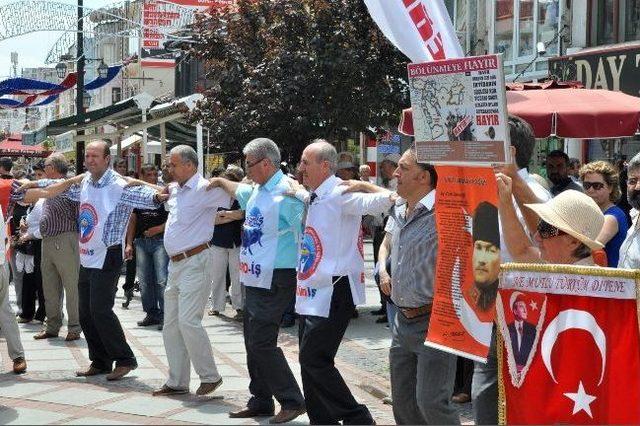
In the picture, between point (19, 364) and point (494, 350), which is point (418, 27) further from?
point (19, 364)

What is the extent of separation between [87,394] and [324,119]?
6129mm

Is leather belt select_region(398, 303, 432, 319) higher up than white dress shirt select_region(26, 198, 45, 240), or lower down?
higher up

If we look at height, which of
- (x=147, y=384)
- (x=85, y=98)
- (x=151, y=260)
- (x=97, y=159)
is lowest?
(x=147, y=384)

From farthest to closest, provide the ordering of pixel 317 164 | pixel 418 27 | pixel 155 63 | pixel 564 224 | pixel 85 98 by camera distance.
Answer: pixel 155 63, pixel 85 98, pixel 317 164, pixel 418 27, pixel 564 224

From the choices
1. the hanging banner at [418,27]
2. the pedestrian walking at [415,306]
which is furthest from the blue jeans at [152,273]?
the pedestrian walking at [415,306]

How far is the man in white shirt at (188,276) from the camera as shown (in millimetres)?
8328

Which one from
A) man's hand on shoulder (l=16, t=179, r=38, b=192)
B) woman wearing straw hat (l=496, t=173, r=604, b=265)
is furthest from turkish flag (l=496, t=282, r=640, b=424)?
man's hand on shoulder (l=16, t=179, r=38, b=192)

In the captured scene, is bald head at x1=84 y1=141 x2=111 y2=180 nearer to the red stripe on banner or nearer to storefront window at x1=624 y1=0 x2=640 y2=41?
storefront window at x1=624 y1=0 x2=640 y2=41

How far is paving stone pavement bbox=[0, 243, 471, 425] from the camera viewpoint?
25.5ft

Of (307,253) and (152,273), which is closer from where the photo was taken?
(307,253)

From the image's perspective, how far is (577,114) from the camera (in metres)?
9.00

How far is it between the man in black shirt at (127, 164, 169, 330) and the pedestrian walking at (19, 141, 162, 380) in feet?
11.1

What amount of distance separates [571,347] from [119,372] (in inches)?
208

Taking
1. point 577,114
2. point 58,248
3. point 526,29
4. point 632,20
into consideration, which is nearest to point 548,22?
point 526,29
